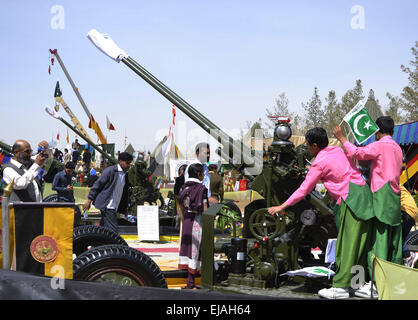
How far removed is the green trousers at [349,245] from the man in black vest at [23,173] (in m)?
3.02

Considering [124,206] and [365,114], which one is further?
[124,206]

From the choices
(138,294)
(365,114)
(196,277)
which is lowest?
(196,277)

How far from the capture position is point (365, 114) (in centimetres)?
443

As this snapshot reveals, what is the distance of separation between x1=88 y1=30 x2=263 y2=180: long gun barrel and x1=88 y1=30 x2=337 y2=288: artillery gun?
0.01 meters

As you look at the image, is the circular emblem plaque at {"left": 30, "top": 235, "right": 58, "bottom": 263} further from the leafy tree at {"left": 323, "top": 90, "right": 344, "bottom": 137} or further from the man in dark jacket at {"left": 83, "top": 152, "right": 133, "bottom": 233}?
the leafy tree at {"left": 323, "top": 90, "right": 344, "bottom": 137}

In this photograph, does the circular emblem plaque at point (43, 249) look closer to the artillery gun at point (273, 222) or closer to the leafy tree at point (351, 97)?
the artillery gun at point (273, 222)

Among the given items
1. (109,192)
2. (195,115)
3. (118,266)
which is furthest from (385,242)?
(109,192)

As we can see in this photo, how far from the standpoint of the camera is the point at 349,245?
436cm

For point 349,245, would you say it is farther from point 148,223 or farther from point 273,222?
point 148,223

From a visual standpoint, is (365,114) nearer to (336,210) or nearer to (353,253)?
(336,210)

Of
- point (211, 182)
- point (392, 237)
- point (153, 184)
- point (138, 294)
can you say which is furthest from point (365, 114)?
point (153, 184)
